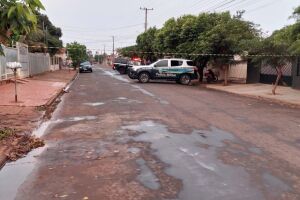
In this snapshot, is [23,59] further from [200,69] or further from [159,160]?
[159,160]

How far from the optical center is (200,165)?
7180 millimetres

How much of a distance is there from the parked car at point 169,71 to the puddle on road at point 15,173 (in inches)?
942

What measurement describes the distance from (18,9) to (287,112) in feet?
37.7

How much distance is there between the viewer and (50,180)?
251 inches

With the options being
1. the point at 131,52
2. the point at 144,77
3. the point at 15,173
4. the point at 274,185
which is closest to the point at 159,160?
the point at 274,185

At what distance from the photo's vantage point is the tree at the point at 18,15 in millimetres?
6027

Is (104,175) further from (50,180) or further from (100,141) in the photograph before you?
(100,141)

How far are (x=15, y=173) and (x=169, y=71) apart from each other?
83.8 ft

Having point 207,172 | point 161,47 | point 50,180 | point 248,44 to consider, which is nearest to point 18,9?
point 50,180

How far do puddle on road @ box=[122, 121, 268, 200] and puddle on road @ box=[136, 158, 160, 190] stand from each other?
1.02 ft

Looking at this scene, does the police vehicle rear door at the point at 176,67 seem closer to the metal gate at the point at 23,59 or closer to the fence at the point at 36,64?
the metal gate at the point at 23,59

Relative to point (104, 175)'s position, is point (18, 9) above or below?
above

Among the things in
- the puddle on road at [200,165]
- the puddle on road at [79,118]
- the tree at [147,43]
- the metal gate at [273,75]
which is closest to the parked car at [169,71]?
the metal gate at [273,75]

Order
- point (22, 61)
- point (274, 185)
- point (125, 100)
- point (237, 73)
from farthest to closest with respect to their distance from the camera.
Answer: point (237, 73) < point (22, 61) < point (125, 100) < point (274, 185)
